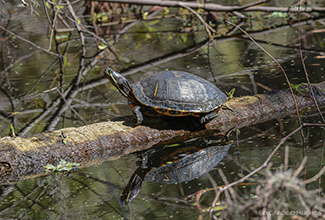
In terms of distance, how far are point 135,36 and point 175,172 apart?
7.17 meters

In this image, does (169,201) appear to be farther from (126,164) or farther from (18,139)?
(18,139)

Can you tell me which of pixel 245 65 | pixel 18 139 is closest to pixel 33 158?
pixel 18 139

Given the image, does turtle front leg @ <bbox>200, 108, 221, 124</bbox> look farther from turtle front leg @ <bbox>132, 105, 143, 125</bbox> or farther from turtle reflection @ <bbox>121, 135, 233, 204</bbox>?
turtle front leg @ <bbox>132, 105, 143, 125</bbox>

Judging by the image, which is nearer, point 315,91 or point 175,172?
point 175,172

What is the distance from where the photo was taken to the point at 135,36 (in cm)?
982

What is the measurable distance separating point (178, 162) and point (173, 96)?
31.3 inches

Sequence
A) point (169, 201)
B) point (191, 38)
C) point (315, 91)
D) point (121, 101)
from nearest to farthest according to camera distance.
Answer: point (169, 201) → point (315, 91) → point (121, 101) → point (191, 38)

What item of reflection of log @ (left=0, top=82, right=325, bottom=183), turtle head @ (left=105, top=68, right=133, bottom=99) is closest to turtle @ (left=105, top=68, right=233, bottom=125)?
turtle head @ (left=105, top=68, right=133, bottom=99)

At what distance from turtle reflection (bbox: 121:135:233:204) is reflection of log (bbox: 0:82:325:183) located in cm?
21

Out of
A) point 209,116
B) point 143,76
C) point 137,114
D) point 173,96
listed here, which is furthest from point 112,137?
point 143,76

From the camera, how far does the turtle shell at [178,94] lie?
Answer: 381cm

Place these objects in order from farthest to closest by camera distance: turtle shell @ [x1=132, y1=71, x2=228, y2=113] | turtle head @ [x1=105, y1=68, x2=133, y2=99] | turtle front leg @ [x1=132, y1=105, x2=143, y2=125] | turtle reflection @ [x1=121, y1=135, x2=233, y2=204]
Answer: turtle head @ [x1=105, y1=68, x2=133, y2=99], turtle front leg @ [x1=132, y1=105, x2=143, y2=125], turtle shell @ [x1=132, y1=71, x2=228, y2=113], turtle reflection @ [x1=121, y1=135, x2=233, y2=204]

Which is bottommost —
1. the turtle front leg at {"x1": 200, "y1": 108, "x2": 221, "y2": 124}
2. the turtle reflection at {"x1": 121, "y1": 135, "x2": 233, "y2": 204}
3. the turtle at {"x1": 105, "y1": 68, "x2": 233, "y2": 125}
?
the turtle reflection at {"x1": 121, "y1": 135, "x2": 233, "y2": 204}

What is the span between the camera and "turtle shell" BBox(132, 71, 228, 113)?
12.5 ft
